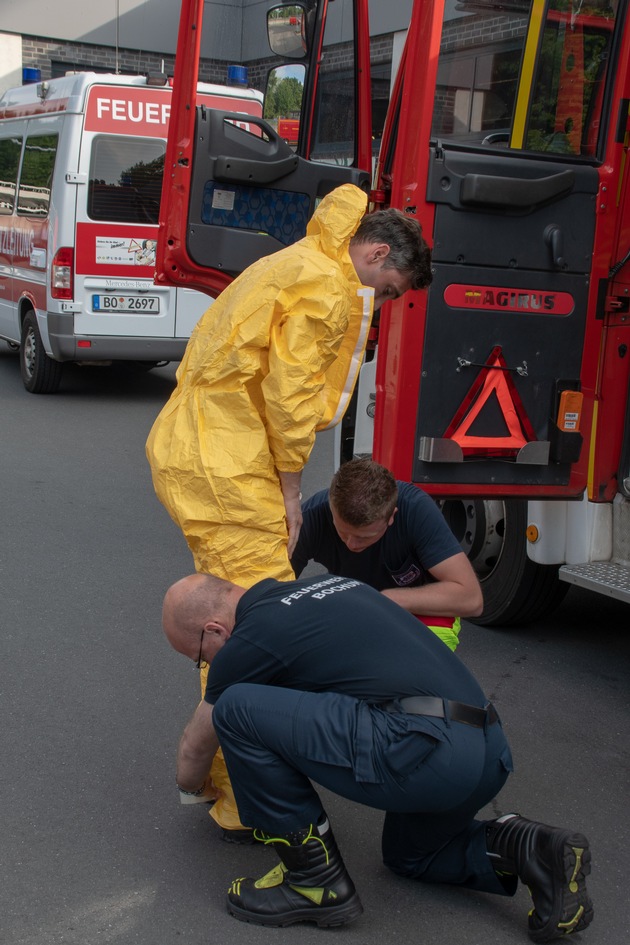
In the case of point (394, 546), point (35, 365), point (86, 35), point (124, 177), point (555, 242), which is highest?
point (86, 35)

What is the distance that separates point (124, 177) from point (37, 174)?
1.13 m

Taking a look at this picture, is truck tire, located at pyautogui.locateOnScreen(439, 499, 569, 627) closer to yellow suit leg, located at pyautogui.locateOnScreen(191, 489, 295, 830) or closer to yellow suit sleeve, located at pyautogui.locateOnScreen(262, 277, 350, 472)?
yellow suit leg, located at pyautogui.locateOnScreen(191, 489, 295, 830)

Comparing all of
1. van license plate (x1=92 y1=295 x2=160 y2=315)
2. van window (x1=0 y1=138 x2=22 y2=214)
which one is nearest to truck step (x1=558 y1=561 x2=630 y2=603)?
van license plate (x1=92 y1=295 x2=160 y2=315)

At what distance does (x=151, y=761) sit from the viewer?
389 centimetres

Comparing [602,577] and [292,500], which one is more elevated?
[292,500]

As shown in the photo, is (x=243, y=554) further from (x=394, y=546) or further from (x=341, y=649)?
(x=394, y=546)

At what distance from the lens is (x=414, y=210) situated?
407 cm

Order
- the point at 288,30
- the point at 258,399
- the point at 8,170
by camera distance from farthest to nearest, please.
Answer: the point at 8,170 < the point at 288,30 < the point at 258,399

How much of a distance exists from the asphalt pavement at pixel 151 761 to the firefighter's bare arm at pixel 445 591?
672 mm

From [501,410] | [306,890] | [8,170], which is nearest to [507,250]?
[501,410]

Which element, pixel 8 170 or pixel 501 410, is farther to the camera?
pixel 8 170

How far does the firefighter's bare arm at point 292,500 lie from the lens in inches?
130

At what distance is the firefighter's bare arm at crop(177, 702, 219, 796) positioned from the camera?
3.21 meters

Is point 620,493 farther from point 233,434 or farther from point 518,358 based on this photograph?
point 233,434
